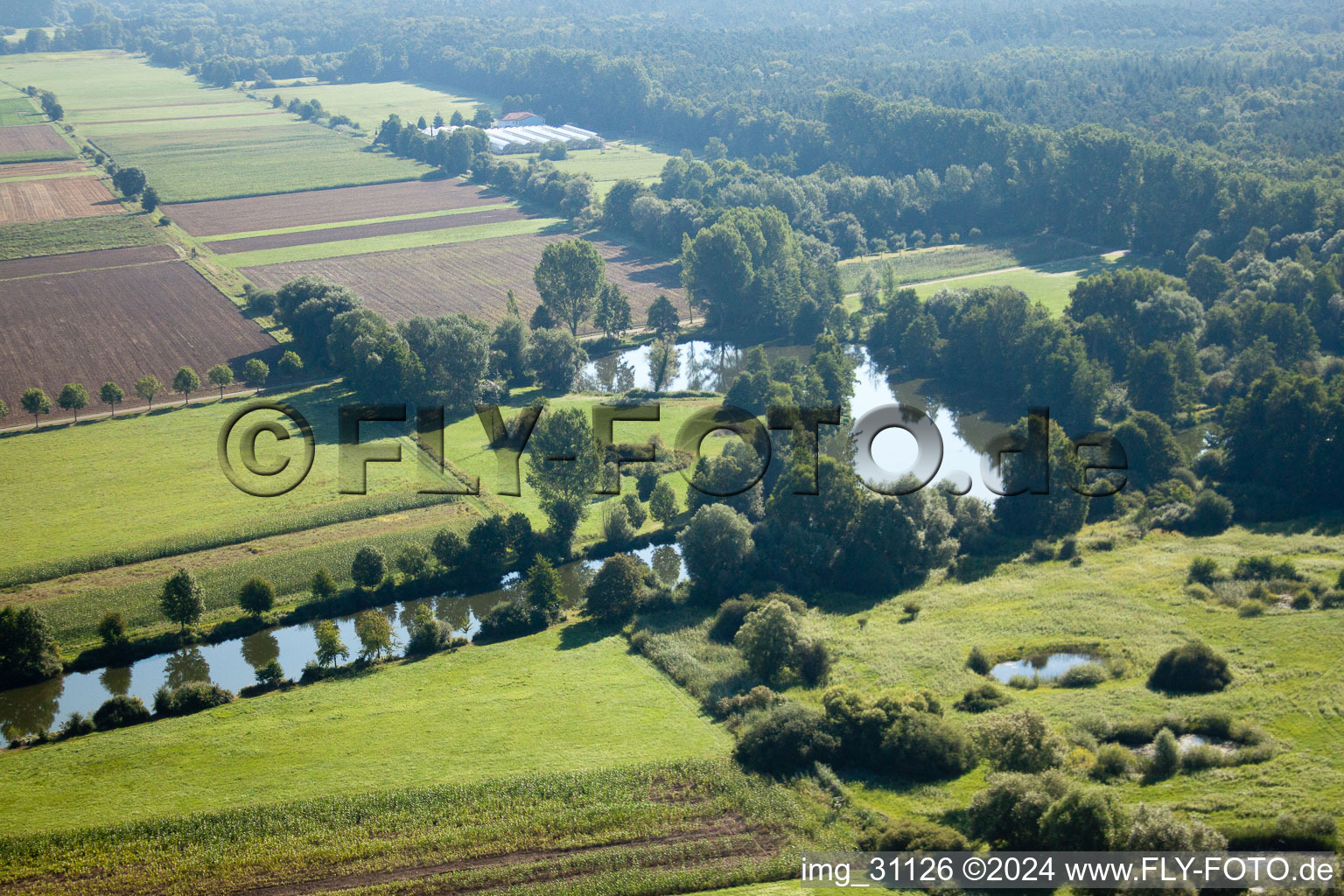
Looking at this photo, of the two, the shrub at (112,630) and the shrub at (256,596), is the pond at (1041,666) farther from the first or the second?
the shrub at (112,630)

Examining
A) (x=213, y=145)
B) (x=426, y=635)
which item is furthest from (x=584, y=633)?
(x=213, y=145)

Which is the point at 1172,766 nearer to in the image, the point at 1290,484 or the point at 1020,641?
the point at 1020,641

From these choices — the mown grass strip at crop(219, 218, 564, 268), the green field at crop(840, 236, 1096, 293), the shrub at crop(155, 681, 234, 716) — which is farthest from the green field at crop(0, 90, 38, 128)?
the shrub at crop(155, 681, 234, 716)

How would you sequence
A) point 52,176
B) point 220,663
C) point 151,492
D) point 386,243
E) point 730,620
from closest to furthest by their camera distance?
point 220,663
point 730,620
point 151,492
point 386,243
point 52,176

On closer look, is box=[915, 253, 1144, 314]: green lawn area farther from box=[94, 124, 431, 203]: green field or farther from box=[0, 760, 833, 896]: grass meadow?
box=[94, 124, 431, 203]: green field

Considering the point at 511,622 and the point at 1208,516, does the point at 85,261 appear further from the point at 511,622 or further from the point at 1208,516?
the point at 1208,516

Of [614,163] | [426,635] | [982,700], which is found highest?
[614,163]
